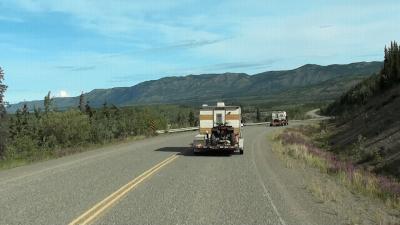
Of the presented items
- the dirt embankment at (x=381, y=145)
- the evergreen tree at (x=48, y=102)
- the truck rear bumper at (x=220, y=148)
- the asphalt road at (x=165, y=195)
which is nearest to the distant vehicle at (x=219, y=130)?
→ the truck rear bumper at (x=220, y=148)

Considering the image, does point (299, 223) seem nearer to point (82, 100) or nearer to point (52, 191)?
point (52, 191)

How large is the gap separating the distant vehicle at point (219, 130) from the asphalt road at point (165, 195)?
634 centimetres

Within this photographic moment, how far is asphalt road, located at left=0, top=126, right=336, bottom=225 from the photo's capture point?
1018 cm

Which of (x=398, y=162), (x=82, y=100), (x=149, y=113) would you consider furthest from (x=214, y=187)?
(x=82, y=100)

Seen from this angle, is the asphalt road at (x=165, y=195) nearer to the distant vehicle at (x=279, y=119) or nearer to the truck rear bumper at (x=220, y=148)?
the truck rear bumper at (x=220, y=148)

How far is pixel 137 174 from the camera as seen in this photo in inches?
701

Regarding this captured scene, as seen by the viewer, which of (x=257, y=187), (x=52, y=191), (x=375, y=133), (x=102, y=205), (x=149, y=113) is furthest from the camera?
(x=149, y=113)

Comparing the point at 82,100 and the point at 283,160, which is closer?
the point at 283,160

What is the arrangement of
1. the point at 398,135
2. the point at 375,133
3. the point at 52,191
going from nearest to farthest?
the point at 52,191, the point at 398,135, the point at 375,133

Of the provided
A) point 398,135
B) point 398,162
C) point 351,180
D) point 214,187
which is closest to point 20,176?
point 214,187

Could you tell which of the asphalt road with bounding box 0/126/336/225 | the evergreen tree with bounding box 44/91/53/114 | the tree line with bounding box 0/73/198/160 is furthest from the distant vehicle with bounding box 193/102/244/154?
the evergreen tree with bounding box 44/91/53/114

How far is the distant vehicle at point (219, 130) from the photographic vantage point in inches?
1088

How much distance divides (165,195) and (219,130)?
15.4m

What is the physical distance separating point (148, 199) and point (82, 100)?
102179 mm
